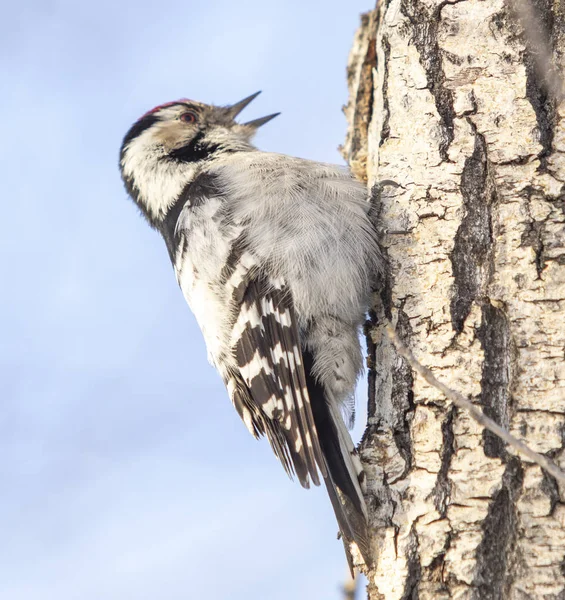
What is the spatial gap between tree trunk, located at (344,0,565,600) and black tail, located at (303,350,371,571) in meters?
0.06

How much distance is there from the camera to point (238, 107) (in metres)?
4.36

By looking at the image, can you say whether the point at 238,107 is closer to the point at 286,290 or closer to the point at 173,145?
the point at 173,145

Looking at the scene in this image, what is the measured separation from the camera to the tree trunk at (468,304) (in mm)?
2080

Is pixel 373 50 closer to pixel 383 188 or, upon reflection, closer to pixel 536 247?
pixel 383 188

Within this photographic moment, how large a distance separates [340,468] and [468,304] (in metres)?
0.73

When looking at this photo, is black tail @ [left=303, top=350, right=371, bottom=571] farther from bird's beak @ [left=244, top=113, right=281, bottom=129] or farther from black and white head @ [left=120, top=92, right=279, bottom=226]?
bird's beak @ [left=244, top=113, right=281, bottom=129]

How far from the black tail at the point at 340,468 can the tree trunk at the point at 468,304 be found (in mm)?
57

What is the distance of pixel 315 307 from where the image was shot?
3.05 meters

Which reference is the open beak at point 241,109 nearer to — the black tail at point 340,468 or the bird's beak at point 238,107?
the bird's beak at point 238,107

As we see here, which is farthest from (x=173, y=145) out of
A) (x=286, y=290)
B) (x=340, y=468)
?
(x=340, y=468)

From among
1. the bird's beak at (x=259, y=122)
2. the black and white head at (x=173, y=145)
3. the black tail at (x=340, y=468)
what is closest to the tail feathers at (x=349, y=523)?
the black tail at (x=340, y=468)

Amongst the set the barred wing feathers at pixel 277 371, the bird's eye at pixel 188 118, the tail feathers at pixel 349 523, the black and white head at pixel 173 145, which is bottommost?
the tail feathers at pixel 349 523

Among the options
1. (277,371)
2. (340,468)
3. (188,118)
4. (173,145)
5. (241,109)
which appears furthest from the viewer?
(241,109)

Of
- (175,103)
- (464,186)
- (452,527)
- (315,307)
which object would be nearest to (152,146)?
(175,103)
